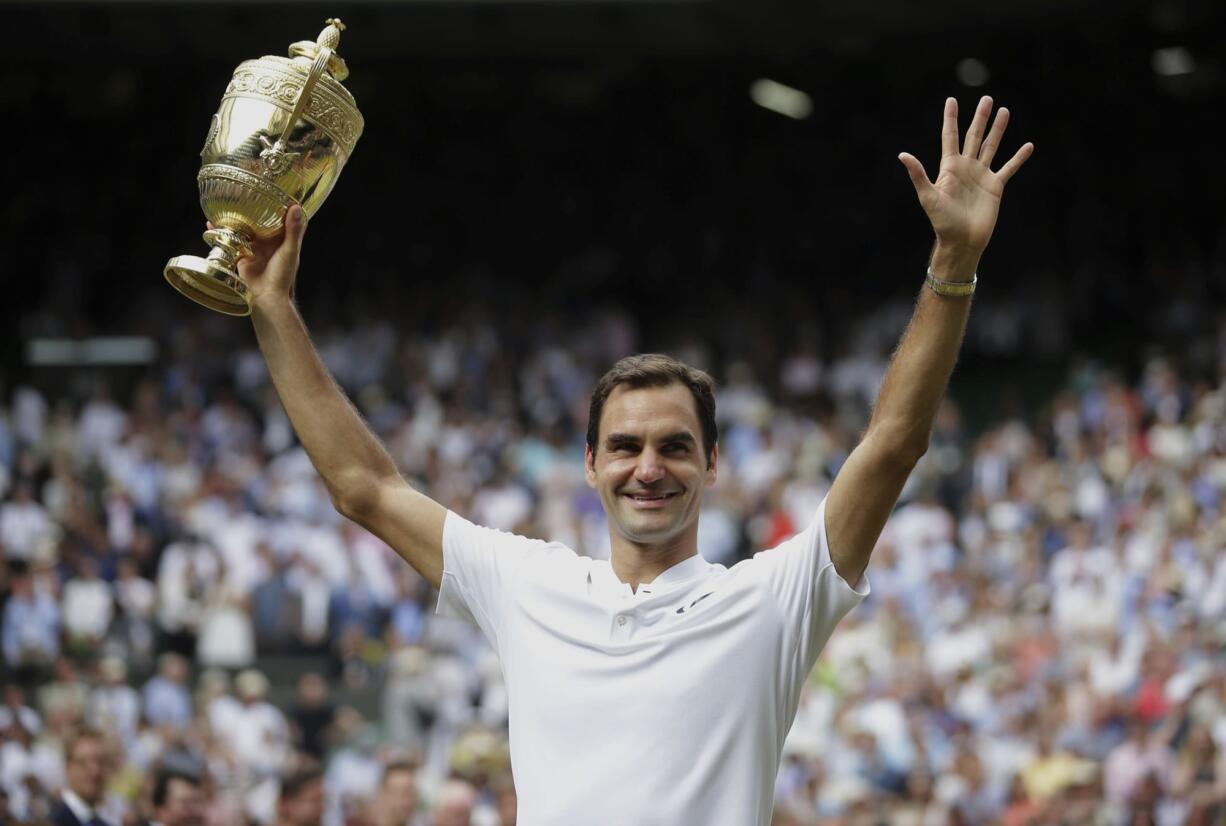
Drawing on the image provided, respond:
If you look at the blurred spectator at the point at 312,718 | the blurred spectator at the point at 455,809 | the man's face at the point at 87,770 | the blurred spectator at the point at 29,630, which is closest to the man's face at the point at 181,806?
the man's face at the point at 87,770

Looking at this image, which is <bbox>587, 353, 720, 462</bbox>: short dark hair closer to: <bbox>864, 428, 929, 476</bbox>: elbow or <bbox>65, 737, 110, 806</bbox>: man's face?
<bbox>864, 428, 929, 476</bbox>: elbow

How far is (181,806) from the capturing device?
19.5 feet

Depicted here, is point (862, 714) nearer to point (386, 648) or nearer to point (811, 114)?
point (386, 648)

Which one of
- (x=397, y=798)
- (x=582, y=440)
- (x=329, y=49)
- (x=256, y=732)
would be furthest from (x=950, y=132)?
(x=582, y=440)

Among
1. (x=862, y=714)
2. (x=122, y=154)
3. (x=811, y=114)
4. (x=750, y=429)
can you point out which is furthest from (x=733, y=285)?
(x=862, y=714)

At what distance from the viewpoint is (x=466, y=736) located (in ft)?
33.3

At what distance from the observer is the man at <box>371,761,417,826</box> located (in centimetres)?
658

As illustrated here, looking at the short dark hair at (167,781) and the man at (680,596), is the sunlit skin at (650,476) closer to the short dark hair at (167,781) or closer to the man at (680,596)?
the man at (680,596)

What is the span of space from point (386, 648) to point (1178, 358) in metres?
7.54

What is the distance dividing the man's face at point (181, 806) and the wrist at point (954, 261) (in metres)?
3.81

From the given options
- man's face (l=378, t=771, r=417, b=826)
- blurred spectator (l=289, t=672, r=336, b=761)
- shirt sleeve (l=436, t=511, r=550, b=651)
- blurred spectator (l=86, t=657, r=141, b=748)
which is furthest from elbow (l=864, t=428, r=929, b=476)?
blurred spectator (l=289, t=672, r=336, b=761)

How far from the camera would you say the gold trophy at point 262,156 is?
338 cm

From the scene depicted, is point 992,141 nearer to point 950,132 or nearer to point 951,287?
point 950,132

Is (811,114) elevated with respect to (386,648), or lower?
elevated
